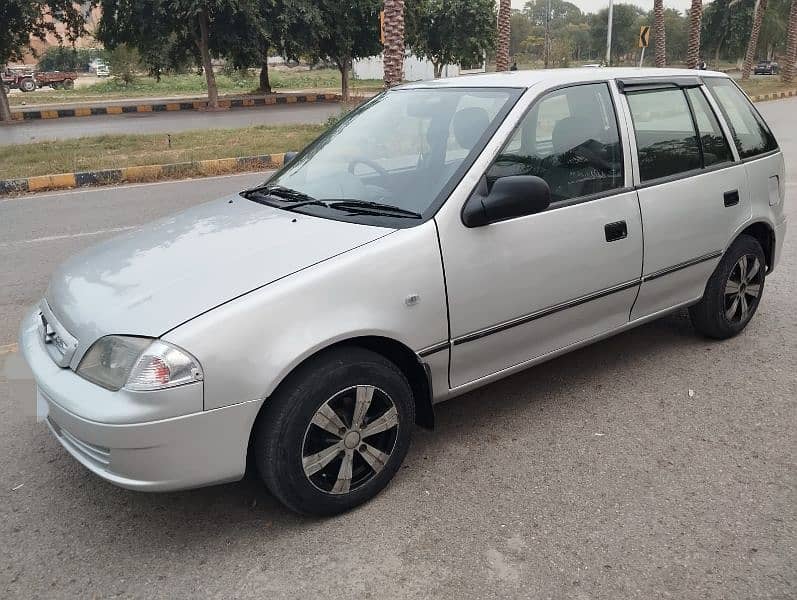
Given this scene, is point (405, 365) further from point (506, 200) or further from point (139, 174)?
point (139, 174)

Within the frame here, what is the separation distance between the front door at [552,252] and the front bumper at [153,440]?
3.33ft

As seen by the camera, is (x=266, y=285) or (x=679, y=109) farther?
(x=679, y=109)

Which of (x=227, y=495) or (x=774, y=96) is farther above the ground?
(x=774, y=96)

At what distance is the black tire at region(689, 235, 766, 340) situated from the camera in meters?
4.18

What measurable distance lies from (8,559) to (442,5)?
3774cm

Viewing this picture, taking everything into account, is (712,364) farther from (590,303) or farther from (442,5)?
(442,5)

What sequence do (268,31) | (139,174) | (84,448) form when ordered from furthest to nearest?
(268,31) → (139,174) → (84,448)

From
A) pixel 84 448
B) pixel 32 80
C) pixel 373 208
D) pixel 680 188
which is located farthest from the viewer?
pixel 32 80

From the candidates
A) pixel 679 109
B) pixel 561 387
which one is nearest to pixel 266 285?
pixel 561 387

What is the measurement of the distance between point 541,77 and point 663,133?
845mm

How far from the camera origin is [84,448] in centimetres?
250

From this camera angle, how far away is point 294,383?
8.25ft

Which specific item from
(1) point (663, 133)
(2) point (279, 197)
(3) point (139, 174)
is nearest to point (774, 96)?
(3) point (139, 174)

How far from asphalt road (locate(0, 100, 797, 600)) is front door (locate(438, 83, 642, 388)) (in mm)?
434
